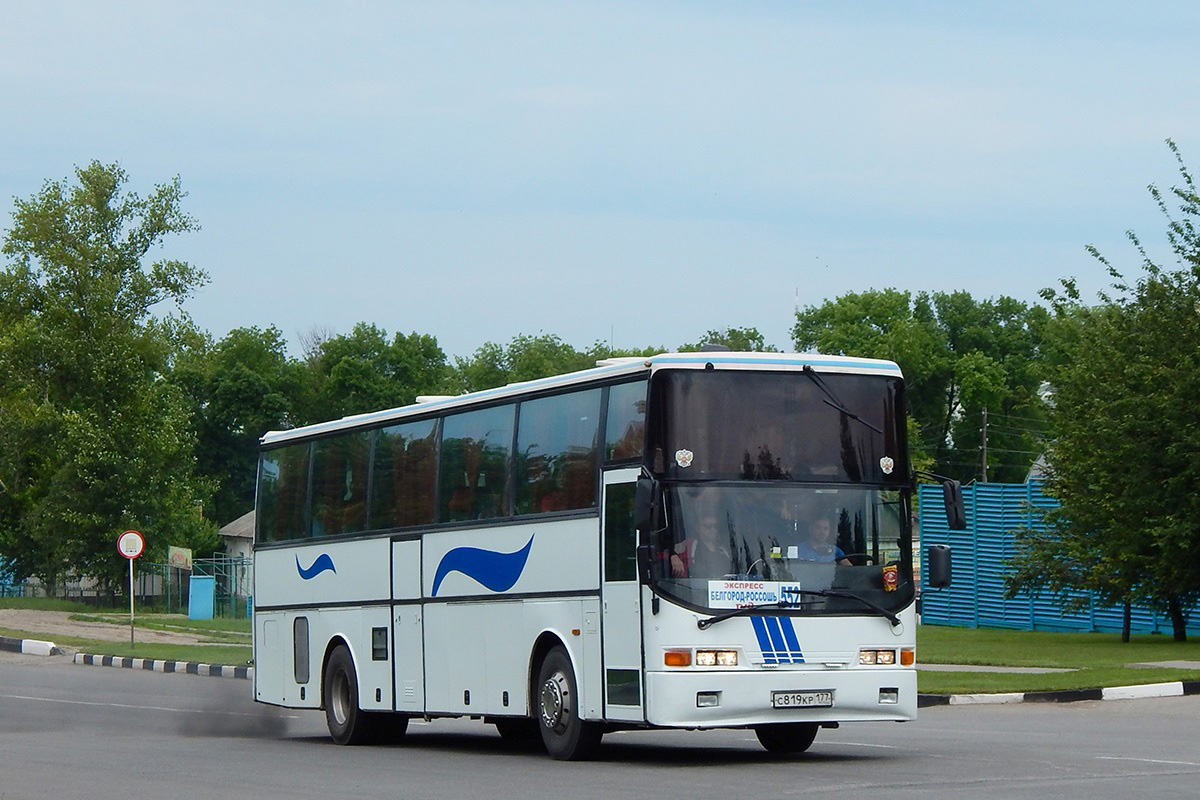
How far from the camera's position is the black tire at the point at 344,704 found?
18.9 m

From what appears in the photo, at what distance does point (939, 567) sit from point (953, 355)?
81.2 m

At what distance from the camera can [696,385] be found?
1441cm

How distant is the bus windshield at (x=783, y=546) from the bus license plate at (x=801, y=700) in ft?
2.11

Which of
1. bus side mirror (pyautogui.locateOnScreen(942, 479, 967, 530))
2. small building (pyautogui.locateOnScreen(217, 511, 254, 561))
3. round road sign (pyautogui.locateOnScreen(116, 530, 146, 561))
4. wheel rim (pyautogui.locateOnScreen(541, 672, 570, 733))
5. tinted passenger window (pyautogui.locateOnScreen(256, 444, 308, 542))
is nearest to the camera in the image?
bus side mirror (pyautogui.locateOnScreen(942, 479, 967, 530))

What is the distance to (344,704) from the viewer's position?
19.2 m

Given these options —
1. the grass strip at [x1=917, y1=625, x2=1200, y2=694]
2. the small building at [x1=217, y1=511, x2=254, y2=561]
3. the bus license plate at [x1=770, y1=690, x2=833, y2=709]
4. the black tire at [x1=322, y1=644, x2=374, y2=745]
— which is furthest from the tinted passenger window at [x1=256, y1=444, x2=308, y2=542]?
the small building at [x1=217, y1=511, x2=254, y2=561]

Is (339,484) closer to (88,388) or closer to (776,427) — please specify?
(776,427)

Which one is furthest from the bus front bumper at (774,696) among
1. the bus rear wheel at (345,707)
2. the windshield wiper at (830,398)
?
the bus rear wheel at (345,707)

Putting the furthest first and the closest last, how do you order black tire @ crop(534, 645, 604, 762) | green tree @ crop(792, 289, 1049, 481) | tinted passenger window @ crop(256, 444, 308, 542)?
green tree @ crop(792, 289, 1049, 481) < tinted passenger window @ crop(256, 444, 308, 542) < black tire @ crop(534, 645, 604, 762)

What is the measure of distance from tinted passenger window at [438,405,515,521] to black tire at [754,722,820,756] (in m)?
2.93

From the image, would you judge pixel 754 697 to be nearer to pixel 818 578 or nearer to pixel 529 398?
pixel 818 578

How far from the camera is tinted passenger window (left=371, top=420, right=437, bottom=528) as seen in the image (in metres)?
17.6

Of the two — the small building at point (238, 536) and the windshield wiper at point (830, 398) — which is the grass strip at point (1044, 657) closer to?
the windshield wiper at point (830, 398)

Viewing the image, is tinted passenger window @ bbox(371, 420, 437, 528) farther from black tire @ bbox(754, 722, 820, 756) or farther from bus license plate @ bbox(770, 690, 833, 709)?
bus license plate @ bbox(770, 690, 833, 709)
